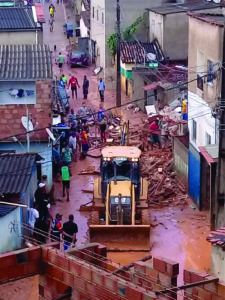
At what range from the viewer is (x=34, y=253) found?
39.8 ft

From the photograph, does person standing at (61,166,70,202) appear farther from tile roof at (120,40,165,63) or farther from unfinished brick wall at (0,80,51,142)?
tile roof at (120,40,165,63)

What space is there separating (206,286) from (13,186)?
10.5m

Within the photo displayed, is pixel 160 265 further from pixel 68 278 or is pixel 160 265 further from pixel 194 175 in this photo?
pixel 194 175

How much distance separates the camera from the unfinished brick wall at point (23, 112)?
26.2 meters

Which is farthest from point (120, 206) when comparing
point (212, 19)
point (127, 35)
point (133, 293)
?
point (127, 35)

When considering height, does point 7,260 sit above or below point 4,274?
above

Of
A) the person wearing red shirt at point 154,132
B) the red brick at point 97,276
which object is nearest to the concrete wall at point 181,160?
the person wearing red shirt at point 154,132

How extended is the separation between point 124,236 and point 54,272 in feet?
33.6

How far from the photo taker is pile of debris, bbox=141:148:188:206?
26922 mm

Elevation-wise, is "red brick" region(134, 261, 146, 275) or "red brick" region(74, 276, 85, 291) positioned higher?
"red brick" region(134, 261, 146, 275)

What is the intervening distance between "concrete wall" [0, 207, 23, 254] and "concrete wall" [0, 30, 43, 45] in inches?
578

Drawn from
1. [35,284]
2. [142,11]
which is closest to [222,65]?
[35,284]

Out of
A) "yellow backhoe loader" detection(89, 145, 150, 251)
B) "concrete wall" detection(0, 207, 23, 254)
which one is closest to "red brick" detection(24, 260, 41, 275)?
"concrete wall" detection(0, 207, 23, 254)

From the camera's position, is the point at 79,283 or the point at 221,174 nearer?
the point at 79,283
